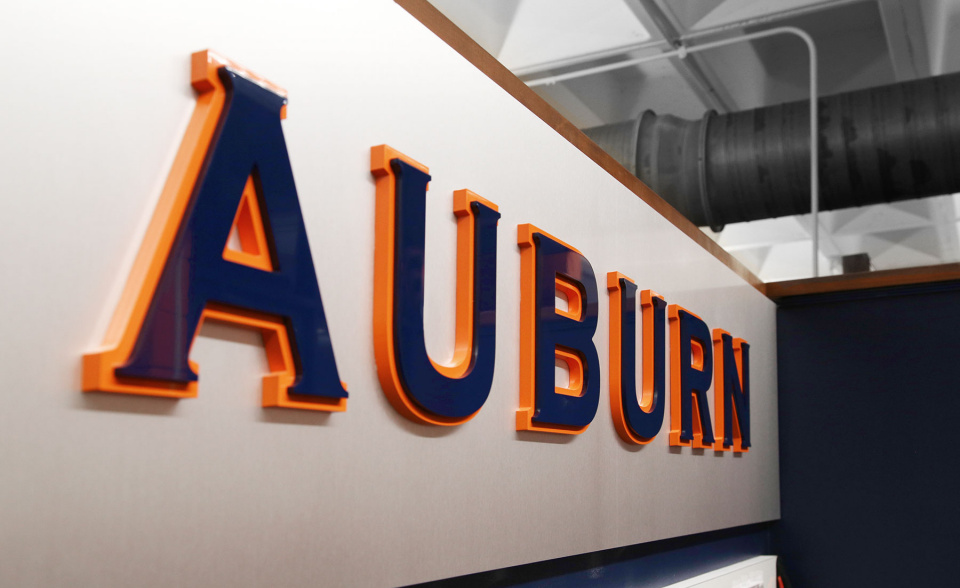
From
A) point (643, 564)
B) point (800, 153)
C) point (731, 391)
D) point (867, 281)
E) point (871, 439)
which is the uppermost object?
point (800, 153)

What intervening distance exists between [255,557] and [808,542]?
297 cm

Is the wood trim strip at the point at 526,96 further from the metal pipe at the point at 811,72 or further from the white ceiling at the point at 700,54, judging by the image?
the white ceiling at the point at 700,54

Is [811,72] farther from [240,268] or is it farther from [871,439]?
[240,268]

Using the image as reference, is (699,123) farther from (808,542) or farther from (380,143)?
(380,143)

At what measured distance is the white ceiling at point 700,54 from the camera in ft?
13.9

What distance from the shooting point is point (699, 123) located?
4270mm

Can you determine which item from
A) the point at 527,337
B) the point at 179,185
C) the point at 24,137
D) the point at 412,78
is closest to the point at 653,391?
the point at 527,337

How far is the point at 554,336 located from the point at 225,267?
0.96m

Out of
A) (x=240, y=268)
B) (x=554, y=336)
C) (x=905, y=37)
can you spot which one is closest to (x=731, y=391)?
(x=554, y=336)

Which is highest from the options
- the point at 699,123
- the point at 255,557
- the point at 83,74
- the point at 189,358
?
the point at 699,123

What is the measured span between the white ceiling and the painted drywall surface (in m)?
2.43

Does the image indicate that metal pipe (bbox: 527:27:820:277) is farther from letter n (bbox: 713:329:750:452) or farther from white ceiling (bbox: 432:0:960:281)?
letter n (bbox: 713:329:750:452)

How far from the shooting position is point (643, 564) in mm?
2410

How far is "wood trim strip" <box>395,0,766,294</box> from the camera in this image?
61.7 inches
